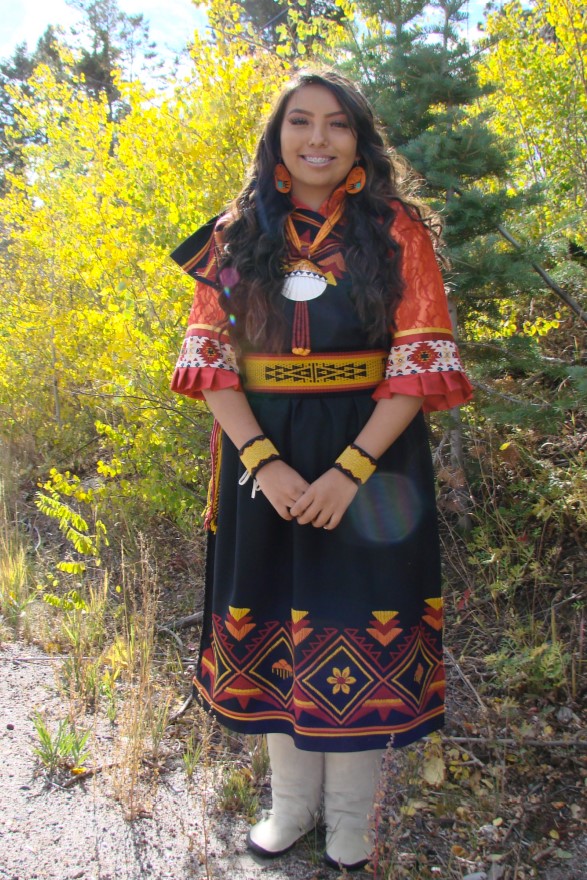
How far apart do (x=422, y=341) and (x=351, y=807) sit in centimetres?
120

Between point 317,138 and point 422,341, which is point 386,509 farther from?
point 317,138

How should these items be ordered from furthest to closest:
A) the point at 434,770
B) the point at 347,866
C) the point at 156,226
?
the point at 156,226 → the point at 434,770 → the point at 347,866

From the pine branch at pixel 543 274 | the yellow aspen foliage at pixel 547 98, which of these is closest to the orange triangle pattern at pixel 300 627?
the pine branch at pixel 543 274

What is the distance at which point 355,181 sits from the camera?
70.8 inches

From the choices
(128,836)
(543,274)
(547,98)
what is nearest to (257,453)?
(128,836)

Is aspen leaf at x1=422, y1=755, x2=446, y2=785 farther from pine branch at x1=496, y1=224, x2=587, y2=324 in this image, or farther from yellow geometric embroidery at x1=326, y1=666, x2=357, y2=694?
pine branch at x1=496, y1=224, x2=587, y2=324

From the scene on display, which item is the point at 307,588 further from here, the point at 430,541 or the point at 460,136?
the point at 460,136

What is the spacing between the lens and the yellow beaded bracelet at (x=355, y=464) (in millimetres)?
1643

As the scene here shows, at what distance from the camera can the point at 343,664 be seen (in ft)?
5.67

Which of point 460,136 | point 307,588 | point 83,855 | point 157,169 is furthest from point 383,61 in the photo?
point 83,855

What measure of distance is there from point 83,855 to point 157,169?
2650mm

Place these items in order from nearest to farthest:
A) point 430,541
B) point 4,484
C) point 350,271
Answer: point 350,271 < point 430,541 < point 4,484

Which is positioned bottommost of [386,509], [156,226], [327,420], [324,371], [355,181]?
[386,509]

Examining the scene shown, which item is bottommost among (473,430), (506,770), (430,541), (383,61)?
(506,770)
